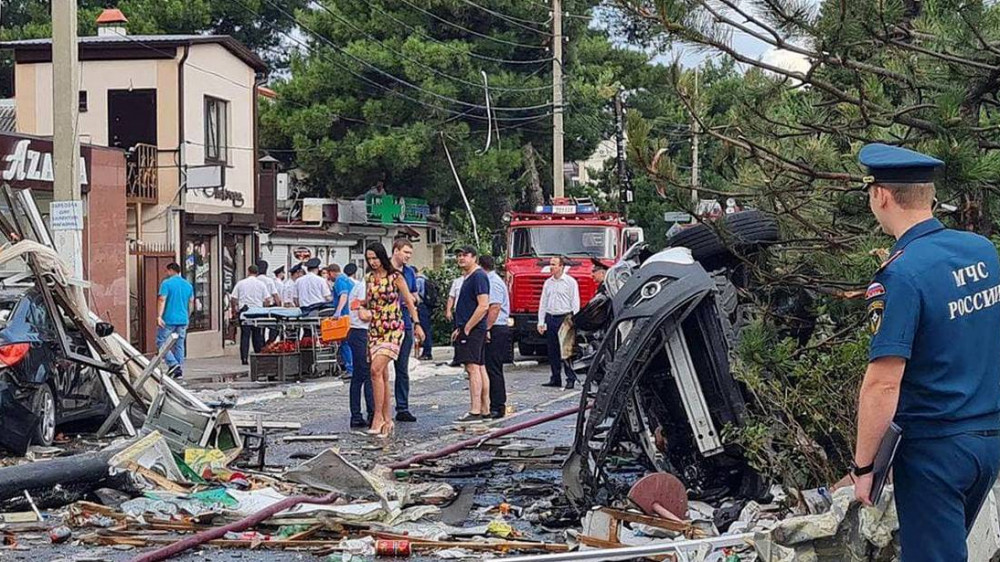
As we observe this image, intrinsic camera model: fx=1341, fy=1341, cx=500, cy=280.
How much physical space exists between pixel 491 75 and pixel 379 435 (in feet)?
90.5

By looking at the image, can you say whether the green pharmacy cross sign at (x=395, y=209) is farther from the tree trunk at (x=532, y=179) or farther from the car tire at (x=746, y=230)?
the car tire at (x=746, y=230)

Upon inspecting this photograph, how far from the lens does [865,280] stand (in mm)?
6816

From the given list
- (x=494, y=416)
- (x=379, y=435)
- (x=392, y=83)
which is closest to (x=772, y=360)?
(x=379, y=435)

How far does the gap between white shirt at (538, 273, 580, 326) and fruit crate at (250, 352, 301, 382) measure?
3.94 metres

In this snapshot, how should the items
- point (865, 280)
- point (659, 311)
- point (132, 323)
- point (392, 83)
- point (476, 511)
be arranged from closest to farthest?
point (865, 280), point (659, 311), point (476, 511), point (132, 323), point (392, 83)

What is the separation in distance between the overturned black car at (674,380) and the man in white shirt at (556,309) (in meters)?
9.74

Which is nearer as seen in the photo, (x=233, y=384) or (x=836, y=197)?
(x=836, y=197)

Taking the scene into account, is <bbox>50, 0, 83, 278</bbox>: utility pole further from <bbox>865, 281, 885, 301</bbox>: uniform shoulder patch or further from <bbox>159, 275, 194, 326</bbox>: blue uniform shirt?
<bbox>865, 281, 885, 301</bbox>: uniform shoulder patch

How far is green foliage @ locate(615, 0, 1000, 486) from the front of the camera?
6.26m

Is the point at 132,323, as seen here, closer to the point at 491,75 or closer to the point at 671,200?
the point at 491,75

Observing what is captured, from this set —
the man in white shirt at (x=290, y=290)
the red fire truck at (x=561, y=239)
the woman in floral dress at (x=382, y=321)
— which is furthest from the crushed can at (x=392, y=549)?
the man in white shirt at (x=290, y=290)

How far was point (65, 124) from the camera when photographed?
1536 centimetres

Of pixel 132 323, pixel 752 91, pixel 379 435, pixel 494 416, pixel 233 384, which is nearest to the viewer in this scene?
pixel 752 91

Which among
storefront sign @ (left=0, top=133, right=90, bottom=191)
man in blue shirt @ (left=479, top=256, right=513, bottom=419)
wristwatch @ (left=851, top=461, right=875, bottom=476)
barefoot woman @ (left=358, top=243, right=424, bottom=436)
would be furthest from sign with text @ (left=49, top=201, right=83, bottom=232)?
wristwatch @ (left=851, top=461, right=875, bottom=476)
